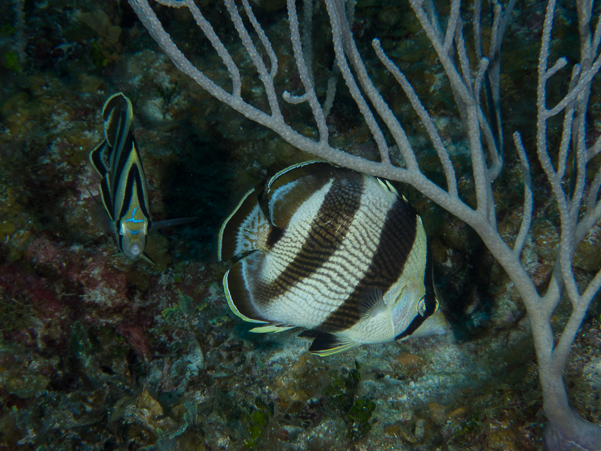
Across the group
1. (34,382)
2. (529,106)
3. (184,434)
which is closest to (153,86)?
(34,382)

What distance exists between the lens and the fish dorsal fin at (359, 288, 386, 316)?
1708 mm

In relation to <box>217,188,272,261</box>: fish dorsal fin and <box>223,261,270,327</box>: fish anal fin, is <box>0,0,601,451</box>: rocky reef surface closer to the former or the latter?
<box>217,188,272,261</box>: fish dorsal fin

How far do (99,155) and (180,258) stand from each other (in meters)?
1.52

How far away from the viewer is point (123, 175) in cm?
145

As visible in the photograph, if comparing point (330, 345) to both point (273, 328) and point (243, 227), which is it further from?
point (243, 227)

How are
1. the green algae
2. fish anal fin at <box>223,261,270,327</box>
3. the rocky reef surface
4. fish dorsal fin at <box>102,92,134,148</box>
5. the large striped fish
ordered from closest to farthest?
fish dorsal fin at <box>102,92,134,148</box>
the large striped fish
fish anal fin at <box>223,261,270,327</box>
the green algae
the rocky reef surface

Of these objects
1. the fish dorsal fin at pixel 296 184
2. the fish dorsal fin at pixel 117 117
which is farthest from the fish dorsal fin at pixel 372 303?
the fish dorsal fin at pixel 117 117

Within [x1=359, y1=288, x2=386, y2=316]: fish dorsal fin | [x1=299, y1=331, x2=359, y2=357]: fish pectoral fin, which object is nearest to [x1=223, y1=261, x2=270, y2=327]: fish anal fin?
[x1=299, y1=331, x2=359, y2=357]: fish pectoral fin

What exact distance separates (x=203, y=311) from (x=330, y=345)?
1.47 m

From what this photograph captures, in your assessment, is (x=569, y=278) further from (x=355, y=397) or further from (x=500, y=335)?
(x=355, y=397)

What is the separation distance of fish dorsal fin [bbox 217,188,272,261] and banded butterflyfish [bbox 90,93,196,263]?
14.8 inches

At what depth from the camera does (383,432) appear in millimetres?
2176

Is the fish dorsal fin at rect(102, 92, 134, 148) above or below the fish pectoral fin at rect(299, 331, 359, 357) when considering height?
above

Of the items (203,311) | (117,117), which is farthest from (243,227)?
(203,311)
